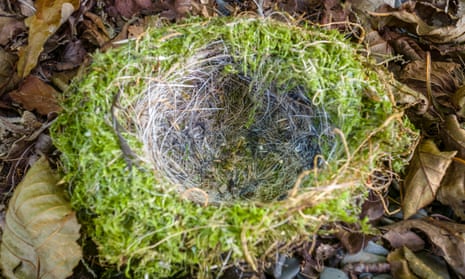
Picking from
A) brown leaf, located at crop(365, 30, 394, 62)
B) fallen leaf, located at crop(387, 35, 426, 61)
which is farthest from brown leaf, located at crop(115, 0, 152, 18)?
fallen leaf, located at crop(387, 35, 426, 61)

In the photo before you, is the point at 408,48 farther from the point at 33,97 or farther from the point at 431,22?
the point at 33,97

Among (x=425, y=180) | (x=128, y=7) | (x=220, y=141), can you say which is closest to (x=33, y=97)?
(x=128, y=7)

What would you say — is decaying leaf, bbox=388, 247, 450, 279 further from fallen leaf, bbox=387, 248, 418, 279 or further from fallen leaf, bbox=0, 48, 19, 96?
fallen leaf, bbox=0, 48, 19, 96

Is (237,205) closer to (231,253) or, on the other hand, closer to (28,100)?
(231,253)

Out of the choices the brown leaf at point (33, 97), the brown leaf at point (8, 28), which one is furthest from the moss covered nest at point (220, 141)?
the brown leaf at point (8, 28)

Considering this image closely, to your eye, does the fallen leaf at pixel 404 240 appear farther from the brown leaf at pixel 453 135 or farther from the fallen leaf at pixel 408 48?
the fallen leaf at pixel 408 48

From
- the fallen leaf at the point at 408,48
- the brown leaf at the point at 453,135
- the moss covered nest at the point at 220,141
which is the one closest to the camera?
the moss covered nest at the point at 220,141

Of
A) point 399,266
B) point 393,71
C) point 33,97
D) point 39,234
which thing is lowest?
point 399,266
